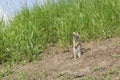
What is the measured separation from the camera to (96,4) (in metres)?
7.45

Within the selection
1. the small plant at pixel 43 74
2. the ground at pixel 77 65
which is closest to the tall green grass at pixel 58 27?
the ground at pixel 77 65

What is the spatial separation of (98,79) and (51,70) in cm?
112

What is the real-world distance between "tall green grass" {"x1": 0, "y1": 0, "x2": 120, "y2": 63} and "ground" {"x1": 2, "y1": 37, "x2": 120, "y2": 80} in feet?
0.75

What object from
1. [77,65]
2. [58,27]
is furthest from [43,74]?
[58,27]

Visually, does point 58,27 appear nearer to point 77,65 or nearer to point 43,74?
→ point 77,65

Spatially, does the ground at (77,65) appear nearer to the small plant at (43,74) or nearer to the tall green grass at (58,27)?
the small plant at (43,74)

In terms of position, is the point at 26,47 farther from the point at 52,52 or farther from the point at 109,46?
the point at 109,46

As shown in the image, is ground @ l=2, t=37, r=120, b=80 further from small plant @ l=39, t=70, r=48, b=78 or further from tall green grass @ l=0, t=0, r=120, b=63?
tall green grass @ l=0, t=0, r=120, b=63

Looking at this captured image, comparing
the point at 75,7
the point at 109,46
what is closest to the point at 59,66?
the point at 109,46

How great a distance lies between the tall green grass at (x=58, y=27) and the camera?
6.90 m

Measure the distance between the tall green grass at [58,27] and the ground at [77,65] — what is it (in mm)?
228

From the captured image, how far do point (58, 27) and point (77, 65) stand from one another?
1.63 metres

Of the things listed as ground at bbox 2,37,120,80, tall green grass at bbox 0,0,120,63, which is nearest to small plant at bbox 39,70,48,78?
ground at bbox 2,37,120,80

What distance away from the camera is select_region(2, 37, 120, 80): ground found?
5.24m
